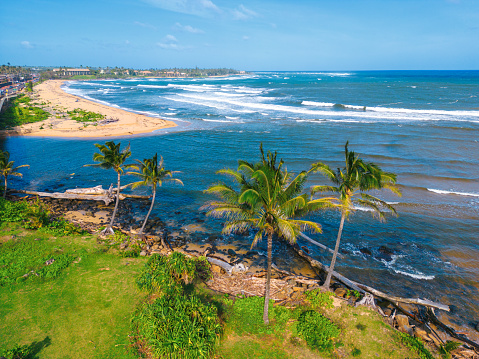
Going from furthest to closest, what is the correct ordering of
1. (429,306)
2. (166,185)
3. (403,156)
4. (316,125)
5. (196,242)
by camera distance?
(316,125)
(403,156)
(166,185)
(196,242)
(429,306)

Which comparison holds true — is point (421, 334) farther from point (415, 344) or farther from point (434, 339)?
point (415, 344)

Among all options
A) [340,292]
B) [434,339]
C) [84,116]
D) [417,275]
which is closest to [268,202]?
[340,292]

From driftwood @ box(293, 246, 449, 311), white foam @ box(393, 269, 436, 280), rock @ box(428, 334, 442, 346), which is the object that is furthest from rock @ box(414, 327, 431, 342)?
white foam @ box(393, 269, 436, 280)

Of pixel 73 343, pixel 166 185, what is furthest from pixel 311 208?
pixel 166 185

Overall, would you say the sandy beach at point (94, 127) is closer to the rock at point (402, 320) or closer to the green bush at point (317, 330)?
the green bush at point (317, 330)

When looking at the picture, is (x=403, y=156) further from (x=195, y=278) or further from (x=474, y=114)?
(x=474, y=114)

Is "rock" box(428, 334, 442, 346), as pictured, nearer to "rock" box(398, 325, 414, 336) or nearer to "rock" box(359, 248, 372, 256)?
"rock" box(398, 325, 414, 336)

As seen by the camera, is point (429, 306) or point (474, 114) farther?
point (474, 114)

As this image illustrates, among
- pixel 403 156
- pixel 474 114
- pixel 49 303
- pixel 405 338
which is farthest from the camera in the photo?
pixel 474 114
